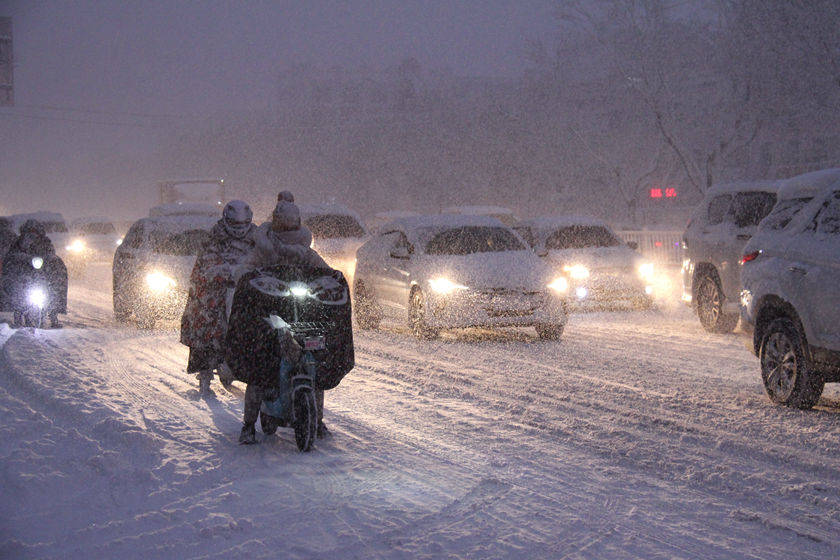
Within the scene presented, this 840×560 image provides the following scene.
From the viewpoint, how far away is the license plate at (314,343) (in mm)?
6883

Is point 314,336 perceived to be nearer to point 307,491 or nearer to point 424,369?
point 307,491

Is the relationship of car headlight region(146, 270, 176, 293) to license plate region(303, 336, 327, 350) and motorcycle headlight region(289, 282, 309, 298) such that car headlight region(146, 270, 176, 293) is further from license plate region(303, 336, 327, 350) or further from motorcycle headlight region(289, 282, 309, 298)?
license plate region(303, 336, 327, 350)

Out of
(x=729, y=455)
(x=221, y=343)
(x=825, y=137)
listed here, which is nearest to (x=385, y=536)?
(x=729, y=455)

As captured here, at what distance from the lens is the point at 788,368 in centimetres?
862

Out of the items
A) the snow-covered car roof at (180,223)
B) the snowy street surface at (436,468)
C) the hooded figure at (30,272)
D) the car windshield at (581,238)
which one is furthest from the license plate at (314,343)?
the car windshield at (581,238)

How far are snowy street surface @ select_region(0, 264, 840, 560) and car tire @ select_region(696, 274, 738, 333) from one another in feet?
10.7

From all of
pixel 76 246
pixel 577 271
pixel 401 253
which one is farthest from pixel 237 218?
pixel 76 246

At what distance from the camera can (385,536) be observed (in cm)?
511

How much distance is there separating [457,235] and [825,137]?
3021 cm

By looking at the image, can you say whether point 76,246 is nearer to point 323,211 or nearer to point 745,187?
point 323,211

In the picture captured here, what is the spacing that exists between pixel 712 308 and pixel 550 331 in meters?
2.51

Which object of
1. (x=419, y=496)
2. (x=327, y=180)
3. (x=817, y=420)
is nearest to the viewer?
(x=419, y=496)

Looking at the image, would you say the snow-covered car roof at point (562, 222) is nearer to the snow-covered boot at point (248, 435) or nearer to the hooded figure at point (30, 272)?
the hooded figure at point (30, 272)

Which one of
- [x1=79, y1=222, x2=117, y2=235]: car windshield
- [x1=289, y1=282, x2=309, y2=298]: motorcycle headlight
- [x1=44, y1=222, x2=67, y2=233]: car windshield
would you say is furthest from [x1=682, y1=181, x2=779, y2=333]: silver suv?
[x1=79, y1=222, x2=117, y2=235]: car windshield
